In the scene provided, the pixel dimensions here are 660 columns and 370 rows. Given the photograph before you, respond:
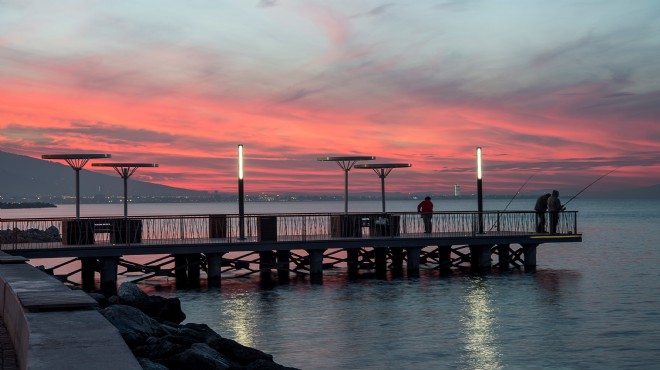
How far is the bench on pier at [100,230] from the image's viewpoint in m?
29.1

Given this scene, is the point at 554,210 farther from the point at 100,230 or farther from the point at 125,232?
the point at 100,230

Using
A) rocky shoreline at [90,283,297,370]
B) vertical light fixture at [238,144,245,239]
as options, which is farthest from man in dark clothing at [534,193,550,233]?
rocky shoreline at [90,283,297,370]

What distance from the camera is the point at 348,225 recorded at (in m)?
33.3

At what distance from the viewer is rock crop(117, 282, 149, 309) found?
1980 cm

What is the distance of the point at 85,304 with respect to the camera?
9828 mm

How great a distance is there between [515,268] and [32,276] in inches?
1109

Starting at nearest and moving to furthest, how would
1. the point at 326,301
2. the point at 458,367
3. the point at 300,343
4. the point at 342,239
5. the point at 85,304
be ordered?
the point at 85,304, the point at 458,367, the point at 300,343, the point at 326,301, the point at 342,239

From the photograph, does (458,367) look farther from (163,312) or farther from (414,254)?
(414,254)

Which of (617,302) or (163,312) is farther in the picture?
(617,302)

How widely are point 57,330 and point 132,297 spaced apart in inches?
469

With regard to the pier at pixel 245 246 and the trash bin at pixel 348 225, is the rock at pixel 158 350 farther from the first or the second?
the trash bin at pixel 348 225

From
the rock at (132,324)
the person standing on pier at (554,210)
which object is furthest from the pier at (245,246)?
the rock at (132,324)

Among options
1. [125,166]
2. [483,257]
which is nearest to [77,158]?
[125,166]

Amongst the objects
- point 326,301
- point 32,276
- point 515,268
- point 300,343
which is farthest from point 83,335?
point 515,268
